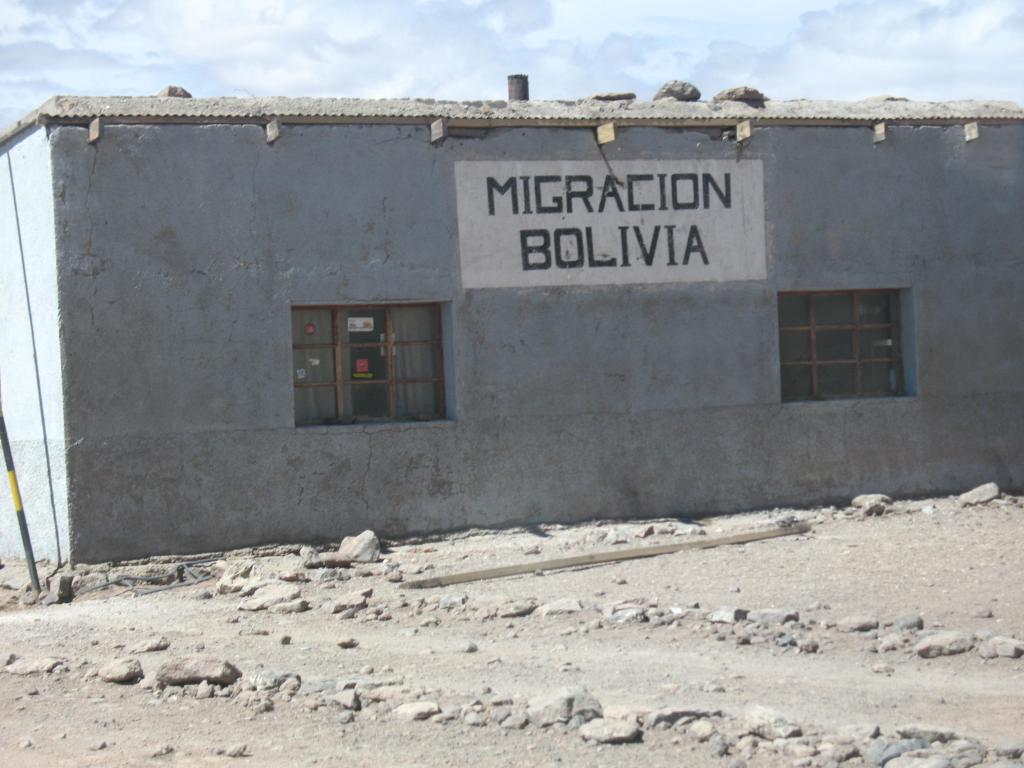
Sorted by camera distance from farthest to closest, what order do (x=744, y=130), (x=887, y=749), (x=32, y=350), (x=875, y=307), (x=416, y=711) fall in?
(x=875, y=307) < (x=744, y=130) < (x=32, y=350) < (x=416, y=711) < (x=887, y=749)

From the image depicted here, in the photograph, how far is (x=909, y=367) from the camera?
12977 mm

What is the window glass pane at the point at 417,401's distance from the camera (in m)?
11.8

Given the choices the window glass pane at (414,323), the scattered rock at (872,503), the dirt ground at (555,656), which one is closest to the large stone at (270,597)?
the dirt ground at (555,656)

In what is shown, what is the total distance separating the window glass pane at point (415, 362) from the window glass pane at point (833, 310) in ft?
11.7

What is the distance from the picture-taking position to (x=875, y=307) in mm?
13062

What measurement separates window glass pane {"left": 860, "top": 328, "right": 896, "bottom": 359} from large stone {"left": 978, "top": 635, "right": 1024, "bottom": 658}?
600 cm

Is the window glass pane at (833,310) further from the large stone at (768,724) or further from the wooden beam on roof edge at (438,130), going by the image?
the large stone at (768,724)

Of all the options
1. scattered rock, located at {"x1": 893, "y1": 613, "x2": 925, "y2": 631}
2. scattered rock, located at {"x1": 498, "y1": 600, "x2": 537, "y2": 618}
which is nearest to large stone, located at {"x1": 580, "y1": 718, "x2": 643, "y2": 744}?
scattered rock, located at {"x1": 893, "y1": 613, "x2": 925, "y2": 631}

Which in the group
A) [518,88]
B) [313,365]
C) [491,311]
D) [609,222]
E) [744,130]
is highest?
[518,88]

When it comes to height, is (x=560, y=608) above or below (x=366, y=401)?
below

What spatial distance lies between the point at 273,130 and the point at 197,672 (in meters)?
5.29

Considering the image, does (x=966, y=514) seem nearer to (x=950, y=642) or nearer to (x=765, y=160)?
(x=765, y=160)

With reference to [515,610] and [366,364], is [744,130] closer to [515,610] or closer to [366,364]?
[366,364]

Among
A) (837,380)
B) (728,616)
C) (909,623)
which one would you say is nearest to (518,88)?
(837,380)
